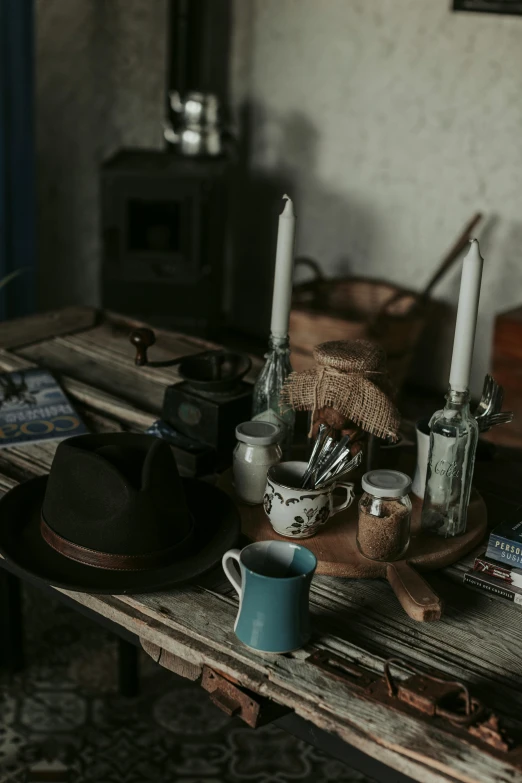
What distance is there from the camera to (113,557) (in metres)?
1.12

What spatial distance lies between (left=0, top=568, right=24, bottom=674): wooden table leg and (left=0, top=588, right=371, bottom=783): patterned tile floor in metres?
0.03

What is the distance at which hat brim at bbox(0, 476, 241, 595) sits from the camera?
43.4 inches

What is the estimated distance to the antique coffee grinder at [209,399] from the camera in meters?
1.44

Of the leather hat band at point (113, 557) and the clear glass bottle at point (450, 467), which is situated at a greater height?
the clear glass bottle at point (450, 467)

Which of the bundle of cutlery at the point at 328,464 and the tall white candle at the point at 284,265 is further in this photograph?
the tall white candle at the point at 284,265

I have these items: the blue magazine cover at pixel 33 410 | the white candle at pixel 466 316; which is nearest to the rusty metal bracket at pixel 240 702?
the white candle at pixel 466 316

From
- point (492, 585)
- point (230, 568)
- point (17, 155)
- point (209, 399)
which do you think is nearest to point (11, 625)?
point (209, 399)

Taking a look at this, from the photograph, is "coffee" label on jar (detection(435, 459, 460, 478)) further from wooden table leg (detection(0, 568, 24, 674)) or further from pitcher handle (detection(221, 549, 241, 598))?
wooden table leg (detection(0, 568, 24, 674))

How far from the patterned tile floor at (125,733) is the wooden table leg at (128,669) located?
0.9 inches

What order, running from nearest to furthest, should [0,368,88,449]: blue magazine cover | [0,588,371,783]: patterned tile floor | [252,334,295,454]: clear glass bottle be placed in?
1. [252,334,295,454]: clear glass bottle
2. [0,368,88,449]: blue magazine cover
3. [0,588,371,783]: patterned tile floor

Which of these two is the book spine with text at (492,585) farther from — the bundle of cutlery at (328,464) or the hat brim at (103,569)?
the hat brim at (103,569)

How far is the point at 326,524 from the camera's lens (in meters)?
1.27

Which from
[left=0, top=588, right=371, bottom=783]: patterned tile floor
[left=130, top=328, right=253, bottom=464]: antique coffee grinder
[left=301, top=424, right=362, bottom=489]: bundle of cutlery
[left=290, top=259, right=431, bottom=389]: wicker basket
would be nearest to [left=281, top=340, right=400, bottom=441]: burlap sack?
[left=301, top=424, right=362, bottom=489]: bundle of cutlery

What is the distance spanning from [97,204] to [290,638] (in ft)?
10.5
